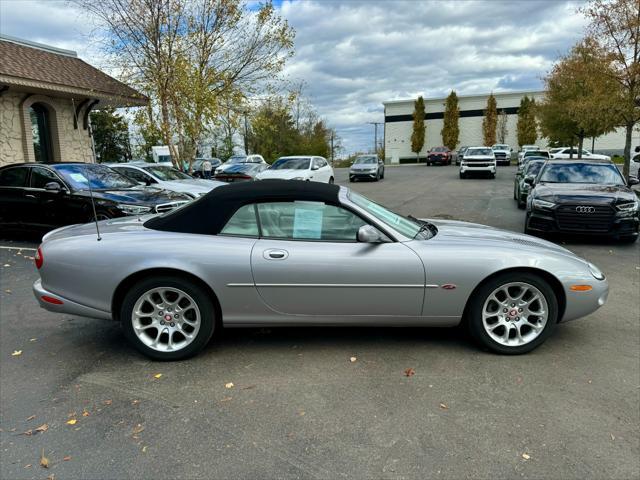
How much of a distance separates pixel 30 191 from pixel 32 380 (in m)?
6.49

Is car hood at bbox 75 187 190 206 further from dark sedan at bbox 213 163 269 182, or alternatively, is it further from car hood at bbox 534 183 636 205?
dark sedan at bbox 213 163 269 182

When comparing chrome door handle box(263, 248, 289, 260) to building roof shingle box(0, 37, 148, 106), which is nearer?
chrome door handle box(263, 248, 289, 260)

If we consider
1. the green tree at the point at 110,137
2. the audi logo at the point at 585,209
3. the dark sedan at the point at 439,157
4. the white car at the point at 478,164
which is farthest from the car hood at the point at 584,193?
the dark sedan at the point at 439,157

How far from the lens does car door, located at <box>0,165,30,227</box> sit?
909cm

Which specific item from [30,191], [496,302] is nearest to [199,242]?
[496,302]

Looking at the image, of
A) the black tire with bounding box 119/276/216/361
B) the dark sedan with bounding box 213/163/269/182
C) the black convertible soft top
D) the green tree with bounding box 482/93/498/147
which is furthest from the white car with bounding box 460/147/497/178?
the green tree with bounding box 482/93/498/147

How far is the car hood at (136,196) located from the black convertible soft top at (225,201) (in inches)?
184

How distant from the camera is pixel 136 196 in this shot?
28.3 ft

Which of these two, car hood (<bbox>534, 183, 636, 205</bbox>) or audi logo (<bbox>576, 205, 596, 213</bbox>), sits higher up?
car hood (<bbox>534, 183, 636, 205</bbox>)

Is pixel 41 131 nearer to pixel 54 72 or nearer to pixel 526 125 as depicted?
pixel 54 72

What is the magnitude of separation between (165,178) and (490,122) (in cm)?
4901

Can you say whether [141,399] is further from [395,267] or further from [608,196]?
[608,196]

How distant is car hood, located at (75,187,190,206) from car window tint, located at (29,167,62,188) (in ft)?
2.33

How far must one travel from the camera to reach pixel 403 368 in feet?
12.3
